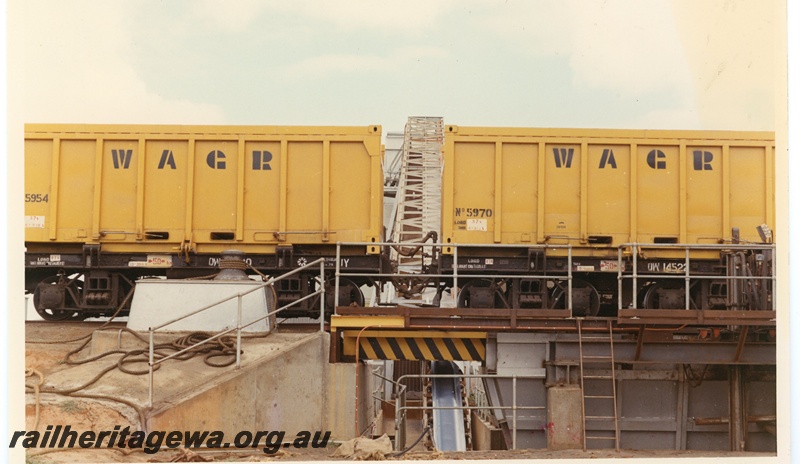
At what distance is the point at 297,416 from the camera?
10.5m

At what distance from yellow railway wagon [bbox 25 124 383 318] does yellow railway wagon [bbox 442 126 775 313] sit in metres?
1.54

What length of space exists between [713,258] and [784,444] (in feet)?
12.9

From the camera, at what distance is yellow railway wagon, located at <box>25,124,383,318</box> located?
13.3 meters

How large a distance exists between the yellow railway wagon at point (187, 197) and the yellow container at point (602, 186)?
152 cm

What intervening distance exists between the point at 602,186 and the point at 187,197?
6.36 metres

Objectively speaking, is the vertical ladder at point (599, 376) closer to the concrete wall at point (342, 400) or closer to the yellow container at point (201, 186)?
the concrete wall at point (342, 400)

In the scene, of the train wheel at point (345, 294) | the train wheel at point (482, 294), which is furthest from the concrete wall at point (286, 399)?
the train wheel at point (482, 294)

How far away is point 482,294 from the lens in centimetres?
1263

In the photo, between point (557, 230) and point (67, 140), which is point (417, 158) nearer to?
point (557, 230)

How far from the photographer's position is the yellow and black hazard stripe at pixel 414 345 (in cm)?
1117

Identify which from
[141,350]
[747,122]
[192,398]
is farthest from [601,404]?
[141,350]

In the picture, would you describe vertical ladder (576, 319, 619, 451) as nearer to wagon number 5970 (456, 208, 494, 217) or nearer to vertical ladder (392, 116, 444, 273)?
wagon number 5970 (456, 208, 494, 217)

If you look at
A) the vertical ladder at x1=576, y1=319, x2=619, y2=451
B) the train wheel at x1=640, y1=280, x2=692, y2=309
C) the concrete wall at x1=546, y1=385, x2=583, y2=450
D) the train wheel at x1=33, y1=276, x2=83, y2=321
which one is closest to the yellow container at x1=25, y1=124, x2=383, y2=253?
the train wheel at x1=33, y1=276, x2=83, y2=321

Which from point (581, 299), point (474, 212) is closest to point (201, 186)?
point (474, 212)
